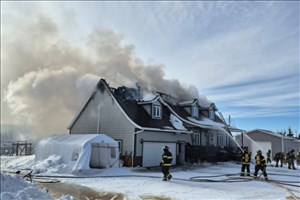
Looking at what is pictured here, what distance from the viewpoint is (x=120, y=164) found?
20078mm

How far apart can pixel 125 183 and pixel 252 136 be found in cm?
3256

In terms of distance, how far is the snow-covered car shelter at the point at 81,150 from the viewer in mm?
17391

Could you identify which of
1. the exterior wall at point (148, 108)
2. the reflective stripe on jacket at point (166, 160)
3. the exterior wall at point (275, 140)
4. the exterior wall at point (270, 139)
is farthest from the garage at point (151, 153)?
the exterior wall at point (275, 140)

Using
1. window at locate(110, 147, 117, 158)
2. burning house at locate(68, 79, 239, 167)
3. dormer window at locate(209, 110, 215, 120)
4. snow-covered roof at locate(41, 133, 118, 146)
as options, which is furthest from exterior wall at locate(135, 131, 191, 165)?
dormer window at locate(209, 110, 215, 120)

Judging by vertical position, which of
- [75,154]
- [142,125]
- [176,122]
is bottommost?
[75,154]

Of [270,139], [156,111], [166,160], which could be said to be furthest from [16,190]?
[270,139]

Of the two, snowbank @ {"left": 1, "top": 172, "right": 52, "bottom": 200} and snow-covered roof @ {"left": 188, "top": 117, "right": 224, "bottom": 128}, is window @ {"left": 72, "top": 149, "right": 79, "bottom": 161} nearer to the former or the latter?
snowbank @ {"left": 1, "top": 172, "right": 52, "bottom": 200}

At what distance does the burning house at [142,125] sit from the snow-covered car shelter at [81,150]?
6.85 feet

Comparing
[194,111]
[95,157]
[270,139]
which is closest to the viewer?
[95,157]

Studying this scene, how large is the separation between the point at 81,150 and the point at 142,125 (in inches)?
213

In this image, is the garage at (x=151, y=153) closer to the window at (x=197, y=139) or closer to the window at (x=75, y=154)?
the window at (x=75, y=154)

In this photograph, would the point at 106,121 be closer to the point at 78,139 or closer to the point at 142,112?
the point at 142,112

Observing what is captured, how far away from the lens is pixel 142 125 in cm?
2156

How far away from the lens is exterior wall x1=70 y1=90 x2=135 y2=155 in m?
21.4
